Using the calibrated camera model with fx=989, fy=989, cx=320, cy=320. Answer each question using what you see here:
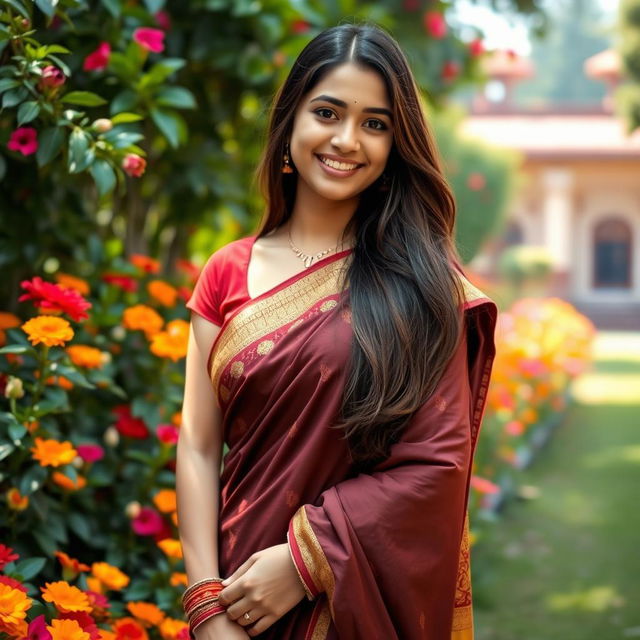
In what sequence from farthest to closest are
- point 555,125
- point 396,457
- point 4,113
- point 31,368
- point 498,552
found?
point 555,125
point 498,552
point 31,368
point 4,113
point 396,457

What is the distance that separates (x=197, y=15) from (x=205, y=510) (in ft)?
5.59

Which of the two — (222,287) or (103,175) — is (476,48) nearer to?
(103,175)

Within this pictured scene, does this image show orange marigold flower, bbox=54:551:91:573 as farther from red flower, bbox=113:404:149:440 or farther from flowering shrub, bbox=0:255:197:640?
red flower, bbox=113:404:149:440

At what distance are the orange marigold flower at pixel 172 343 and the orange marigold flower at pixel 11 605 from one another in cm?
83

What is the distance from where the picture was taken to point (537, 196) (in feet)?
60.0

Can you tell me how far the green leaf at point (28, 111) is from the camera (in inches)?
69.7

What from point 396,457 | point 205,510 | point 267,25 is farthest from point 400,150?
point 267,25

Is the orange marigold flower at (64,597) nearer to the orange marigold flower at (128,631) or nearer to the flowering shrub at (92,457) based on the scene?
the flowering shrub at (92,457)

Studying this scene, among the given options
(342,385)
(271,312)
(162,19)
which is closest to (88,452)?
(271,312)

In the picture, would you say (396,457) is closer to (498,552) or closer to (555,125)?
(498,552)

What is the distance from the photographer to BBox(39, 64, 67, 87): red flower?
1.79 metres

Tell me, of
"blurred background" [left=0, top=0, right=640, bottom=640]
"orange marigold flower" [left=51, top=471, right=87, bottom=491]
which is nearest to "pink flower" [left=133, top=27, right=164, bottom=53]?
"blurred background" [left=0, top=0, right=640, bottom=640]

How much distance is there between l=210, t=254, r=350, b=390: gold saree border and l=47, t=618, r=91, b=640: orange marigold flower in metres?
0.44

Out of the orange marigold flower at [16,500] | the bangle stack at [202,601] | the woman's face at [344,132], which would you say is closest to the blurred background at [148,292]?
the orange marigold flower at [16,500]
